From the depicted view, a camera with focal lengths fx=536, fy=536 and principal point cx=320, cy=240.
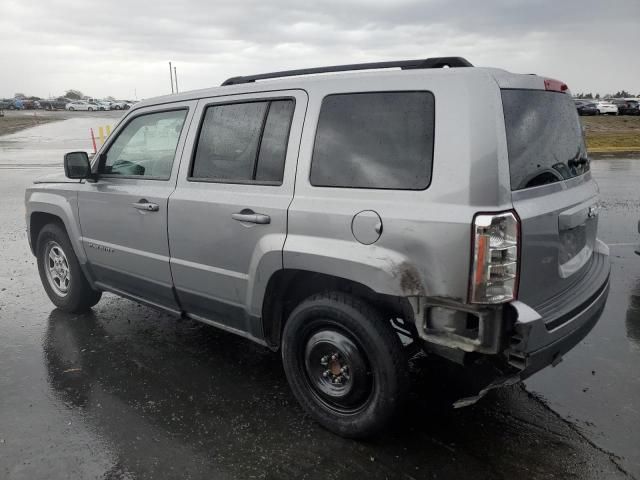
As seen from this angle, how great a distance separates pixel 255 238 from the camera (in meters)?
3.23

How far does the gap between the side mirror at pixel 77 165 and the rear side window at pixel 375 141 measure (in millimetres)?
2279

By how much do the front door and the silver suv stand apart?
0.03 meters

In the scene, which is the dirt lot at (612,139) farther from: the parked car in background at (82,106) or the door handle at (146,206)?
the parked car in background at (82,106)

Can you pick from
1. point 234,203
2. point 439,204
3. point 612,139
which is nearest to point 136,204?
point 234,203

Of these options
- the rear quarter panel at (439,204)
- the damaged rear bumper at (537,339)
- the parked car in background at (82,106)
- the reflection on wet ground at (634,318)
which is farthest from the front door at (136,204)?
the parked car in background at (82,106)

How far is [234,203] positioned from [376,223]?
1044mm

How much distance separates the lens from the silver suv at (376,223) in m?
2.50

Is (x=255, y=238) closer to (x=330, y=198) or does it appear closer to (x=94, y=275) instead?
(x=330, y=198)

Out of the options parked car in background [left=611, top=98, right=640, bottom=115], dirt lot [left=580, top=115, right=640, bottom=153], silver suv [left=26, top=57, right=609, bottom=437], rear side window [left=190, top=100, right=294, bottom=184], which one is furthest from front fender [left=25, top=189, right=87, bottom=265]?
parked car in background [left=611, top=98, right=640, bottom=115]

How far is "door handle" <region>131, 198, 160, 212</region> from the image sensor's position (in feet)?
12.5

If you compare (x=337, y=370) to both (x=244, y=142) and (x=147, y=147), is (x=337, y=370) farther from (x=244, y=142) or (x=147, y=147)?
(x=147, y=147)

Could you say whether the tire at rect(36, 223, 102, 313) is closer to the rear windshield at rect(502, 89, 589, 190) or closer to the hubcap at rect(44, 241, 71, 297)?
the hubcap at rect(44, 241, 71, 297)

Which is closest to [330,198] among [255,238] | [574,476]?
[255,238]

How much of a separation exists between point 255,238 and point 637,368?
289cm
